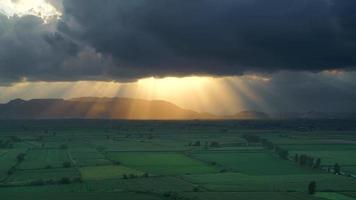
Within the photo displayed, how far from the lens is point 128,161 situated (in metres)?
107

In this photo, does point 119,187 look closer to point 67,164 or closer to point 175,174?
point 175,174

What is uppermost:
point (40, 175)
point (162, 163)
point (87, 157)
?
point (87, 157)

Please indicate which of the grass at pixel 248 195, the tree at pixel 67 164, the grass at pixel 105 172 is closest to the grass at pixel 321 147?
the grass at pixel 105 172

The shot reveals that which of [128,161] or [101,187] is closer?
[101,187]

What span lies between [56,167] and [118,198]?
3572cm

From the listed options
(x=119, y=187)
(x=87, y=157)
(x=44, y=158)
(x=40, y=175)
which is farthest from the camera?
(x=87, y=157)

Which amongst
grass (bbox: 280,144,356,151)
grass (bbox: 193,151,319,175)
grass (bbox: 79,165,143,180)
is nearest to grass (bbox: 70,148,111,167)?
grass (bbox: 79,165,143,180)

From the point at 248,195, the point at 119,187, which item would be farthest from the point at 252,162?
the point at 248,195

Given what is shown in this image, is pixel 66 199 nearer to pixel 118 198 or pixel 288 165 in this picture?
pixel 118 198

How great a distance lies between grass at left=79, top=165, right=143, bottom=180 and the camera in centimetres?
8312

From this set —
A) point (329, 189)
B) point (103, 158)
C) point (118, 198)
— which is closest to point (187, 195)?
point (118, 198)

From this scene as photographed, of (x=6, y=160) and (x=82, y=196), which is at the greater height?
(x=6, y=160)

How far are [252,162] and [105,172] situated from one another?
104ft

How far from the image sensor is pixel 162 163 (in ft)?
341
